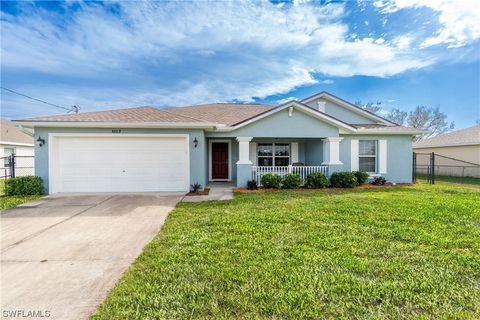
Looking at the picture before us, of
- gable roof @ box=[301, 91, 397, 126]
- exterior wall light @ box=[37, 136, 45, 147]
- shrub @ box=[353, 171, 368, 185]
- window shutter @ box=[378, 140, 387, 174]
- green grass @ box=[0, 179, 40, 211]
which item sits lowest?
green grass @ box=[0, 179, 40, 211]

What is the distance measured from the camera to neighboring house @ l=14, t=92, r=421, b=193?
8.98 m

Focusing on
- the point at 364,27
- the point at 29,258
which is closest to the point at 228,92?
the point at 364,27

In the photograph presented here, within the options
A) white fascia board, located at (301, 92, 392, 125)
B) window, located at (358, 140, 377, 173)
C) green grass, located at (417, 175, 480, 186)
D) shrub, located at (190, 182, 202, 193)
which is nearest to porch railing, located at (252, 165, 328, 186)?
window, located at (358, 140, 377, 173)

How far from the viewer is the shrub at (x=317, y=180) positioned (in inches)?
397

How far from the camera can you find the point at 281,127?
33.1ft

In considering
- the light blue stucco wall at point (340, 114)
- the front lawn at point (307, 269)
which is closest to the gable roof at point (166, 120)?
the light blue stucco wall at point (340, 114)

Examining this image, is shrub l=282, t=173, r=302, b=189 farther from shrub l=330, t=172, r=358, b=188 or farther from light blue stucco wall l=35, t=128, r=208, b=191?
light blue stucco wall l=35, t=128, r=208, b=191

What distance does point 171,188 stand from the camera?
955 cm

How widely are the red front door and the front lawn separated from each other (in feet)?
23.5

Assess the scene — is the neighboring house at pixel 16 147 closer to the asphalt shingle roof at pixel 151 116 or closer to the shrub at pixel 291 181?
the asphalt shingle roof at pixel 151 116

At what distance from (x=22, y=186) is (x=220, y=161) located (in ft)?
27.9

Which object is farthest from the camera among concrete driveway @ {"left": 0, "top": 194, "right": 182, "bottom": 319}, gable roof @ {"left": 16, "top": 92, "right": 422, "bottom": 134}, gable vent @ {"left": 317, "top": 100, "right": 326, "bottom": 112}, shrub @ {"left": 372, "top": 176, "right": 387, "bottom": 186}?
gable vent @ {"left": 317, "top": 100, "right": 326, "bottom": 112}

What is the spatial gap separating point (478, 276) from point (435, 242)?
3.81 ft

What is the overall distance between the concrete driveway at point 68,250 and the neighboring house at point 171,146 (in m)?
2.14
